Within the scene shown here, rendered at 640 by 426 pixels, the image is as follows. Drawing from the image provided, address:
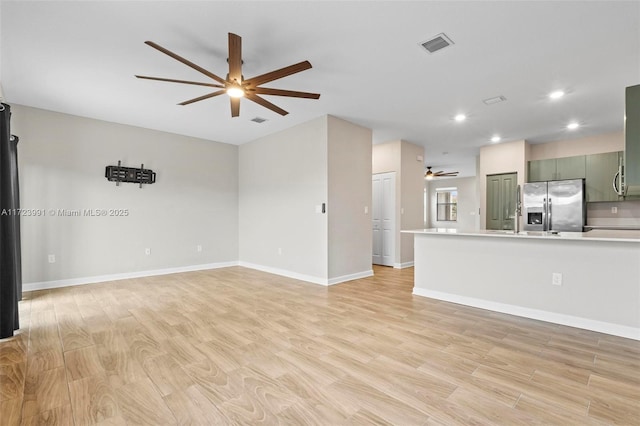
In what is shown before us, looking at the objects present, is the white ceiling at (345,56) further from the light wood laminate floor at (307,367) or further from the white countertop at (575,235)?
the light wood laminate floor at (307,367)

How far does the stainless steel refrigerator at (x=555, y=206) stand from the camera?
5.70 m

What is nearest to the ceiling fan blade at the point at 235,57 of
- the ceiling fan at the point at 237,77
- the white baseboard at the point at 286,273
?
the ceiling fan at the point at 237,77

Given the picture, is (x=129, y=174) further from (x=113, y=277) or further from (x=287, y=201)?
(x=287, y=201)

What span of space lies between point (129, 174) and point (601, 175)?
8.97 metres

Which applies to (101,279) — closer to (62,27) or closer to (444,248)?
(62,27)

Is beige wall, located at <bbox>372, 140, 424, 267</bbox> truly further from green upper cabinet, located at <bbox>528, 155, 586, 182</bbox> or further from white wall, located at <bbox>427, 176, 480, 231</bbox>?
white wall, located at <bbox>427, 176, 480, 231</bbox>

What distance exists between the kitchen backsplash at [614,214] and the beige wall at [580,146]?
3.57ft

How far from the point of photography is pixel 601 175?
5.61m

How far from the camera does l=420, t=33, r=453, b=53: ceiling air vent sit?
8.94ft

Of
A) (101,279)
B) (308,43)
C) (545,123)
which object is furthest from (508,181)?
(101,279)

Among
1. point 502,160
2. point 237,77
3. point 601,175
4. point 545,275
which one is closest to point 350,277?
point 545,275

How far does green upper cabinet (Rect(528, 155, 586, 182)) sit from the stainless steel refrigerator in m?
0.20

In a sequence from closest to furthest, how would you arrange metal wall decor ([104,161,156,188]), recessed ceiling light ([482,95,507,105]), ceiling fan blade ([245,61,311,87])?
ceiling fan blade ([245,61,311,87]), recessed ceiling light ([482,95,507,105]), metal wall decor ([104,161,156,188])

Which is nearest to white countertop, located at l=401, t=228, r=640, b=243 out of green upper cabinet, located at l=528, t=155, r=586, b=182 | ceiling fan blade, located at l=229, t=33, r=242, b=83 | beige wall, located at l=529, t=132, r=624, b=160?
green upper cabinet, located at l=528, t=155, r=586, b=182
